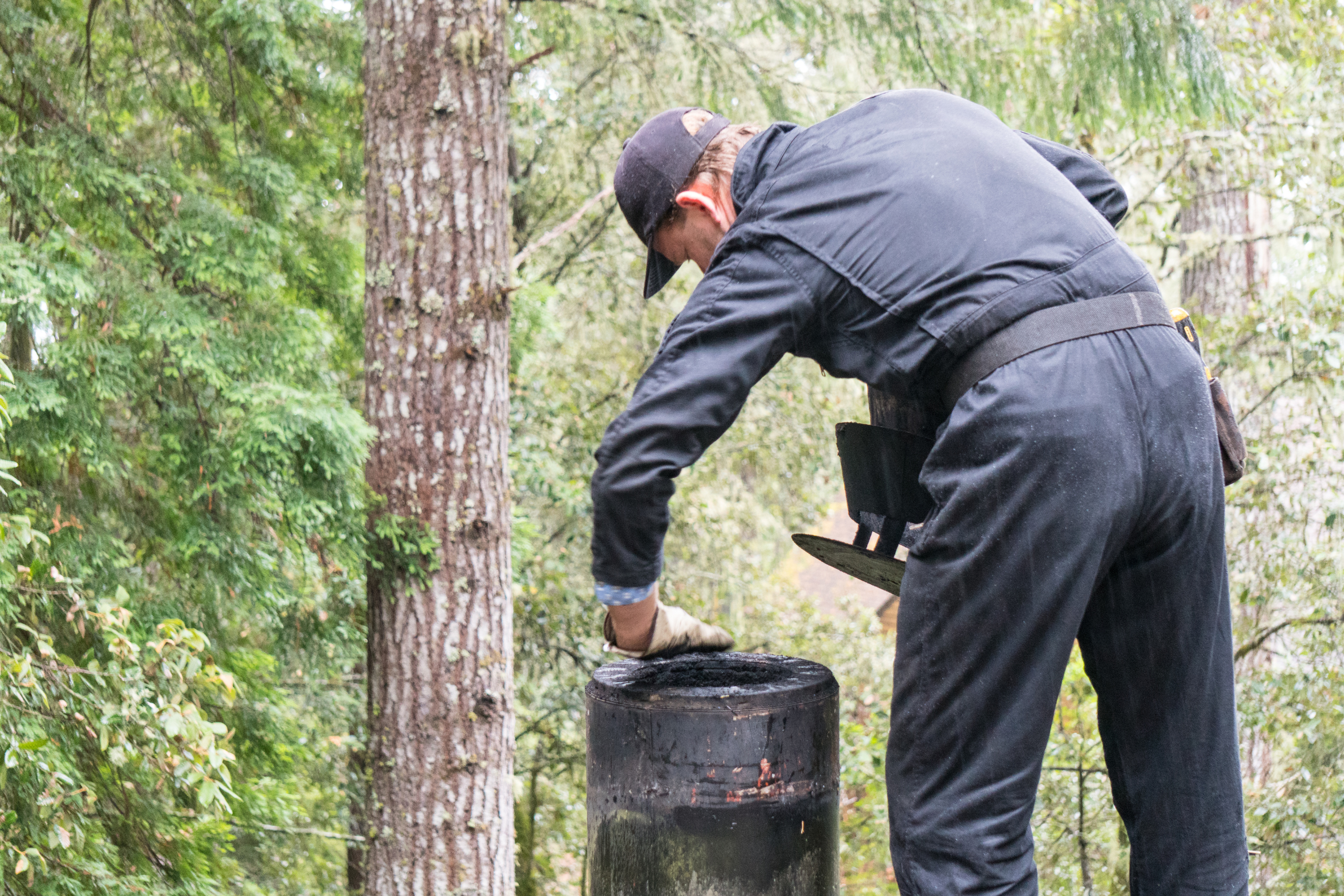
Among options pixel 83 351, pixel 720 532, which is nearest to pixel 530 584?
pixel 720 532

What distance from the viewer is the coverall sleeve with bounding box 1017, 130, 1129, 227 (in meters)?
2.29


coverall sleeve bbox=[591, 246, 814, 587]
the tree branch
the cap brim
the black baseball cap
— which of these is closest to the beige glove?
coverall sleeve bbox=[591, 246, 814, 587]

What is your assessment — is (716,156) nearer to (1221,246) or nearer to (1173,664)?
(1173,664)

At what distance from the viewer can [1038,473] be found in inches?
68.7

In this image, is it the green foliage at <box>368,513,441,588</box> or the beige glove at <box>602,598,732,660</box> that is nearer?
the beige glove at <box>602,598,732,660</box>

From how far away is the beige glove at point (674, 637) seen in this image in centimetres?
220

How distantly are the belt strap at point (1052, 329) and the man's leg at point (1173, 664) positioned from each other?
58 mm

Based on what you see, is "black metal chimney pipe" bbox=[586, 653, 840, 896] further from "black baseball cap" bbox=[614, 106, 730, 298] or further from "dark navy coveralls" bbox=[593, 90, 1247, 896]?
"black baseball cap" bbox=[614, 106, 730, 298]

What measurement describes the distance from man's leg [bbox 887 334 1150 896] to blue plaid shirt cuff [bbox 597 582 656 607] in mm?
483

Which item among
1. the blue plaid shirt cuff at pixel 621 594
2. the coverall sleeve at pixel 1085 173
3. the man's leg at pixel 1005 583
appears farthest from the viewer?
the coverall sleeve at pixel 1085 173

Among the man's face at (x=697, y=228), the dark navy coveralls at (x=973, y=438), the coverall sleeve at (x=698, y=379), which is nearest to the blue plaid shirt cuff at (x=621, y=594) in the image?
the dark navy coveralls at (x=973, y=438)

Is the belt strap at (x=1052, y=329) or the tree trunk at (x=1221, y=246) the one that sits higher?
the tree trunk at (x=1221, y=246)

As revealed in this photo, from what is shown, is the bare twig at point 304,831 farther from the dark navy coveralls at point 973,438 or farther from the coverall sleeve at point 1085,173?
the coverall sleeve at point 1085,173

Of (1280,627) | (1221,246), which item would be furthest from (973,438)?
(1221,246)
